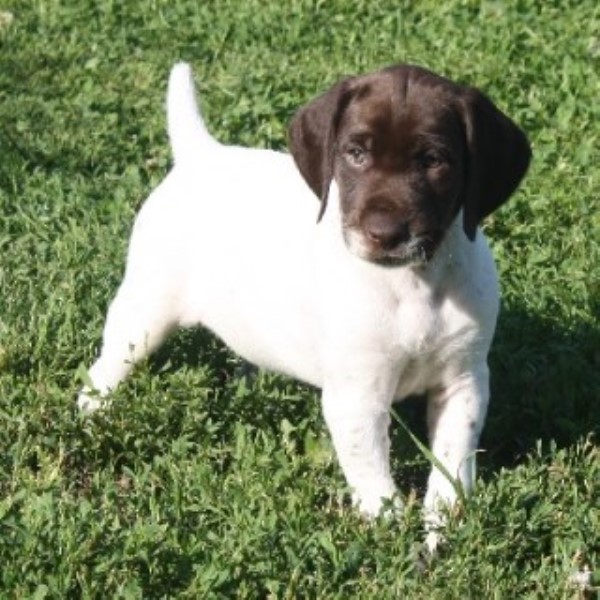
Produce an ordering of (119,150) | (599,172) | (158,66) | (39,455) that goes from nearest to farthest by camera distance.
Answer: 1. (39,455)
2. (599,172)
3. (119,150)
4. (158,66)

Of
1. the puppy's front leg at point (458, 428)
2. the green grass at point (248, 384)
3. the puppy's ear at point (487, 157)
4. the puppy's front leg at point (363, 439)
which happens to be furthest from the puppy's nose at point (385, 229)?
the green grass at point (248, 384)

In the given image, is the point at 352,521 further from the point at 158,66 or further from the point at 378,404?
the point at 158,66

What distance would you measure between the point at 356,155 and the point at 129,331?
141 cm

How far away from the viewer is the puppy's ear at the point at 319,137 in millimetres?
4953

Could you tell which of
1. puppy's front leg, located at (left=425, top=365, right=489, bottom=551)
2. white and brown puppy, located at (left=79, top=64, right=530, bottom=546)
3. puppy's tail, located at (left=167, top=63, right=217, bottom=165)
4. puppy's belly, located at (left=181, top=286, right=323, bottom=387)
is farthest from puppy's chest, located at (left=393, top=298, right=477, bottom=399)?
puppy's tail, located at (left=167, top=63, right=217, bottom=165)

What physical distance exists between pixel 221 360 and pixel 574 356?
1.29m

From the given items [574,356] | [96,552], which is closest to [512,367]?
[574,356]

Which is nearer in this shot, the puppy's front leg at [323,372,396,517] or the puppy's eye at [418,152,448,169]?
the puppy's eye at [418,152,448,169]

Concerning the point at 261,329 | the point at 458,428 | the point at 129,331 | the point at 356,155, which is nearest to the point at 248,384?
the point at 129,331

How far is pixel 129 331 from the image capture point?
590 cm

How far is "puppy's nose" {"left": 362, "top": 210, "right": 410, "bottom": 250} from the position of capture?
15.1ft

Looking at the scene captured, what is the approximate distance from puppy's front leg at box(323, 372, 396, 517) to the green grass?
0.13 meters

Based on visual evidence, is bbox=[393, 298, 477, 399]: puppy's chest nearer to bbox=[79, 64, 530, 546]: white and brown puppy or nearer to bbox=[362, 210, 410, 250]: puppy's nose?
bbox=[79, 64, 530, 546]: white and brown puppy

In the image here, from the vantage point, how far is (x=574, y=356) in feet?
20.4
